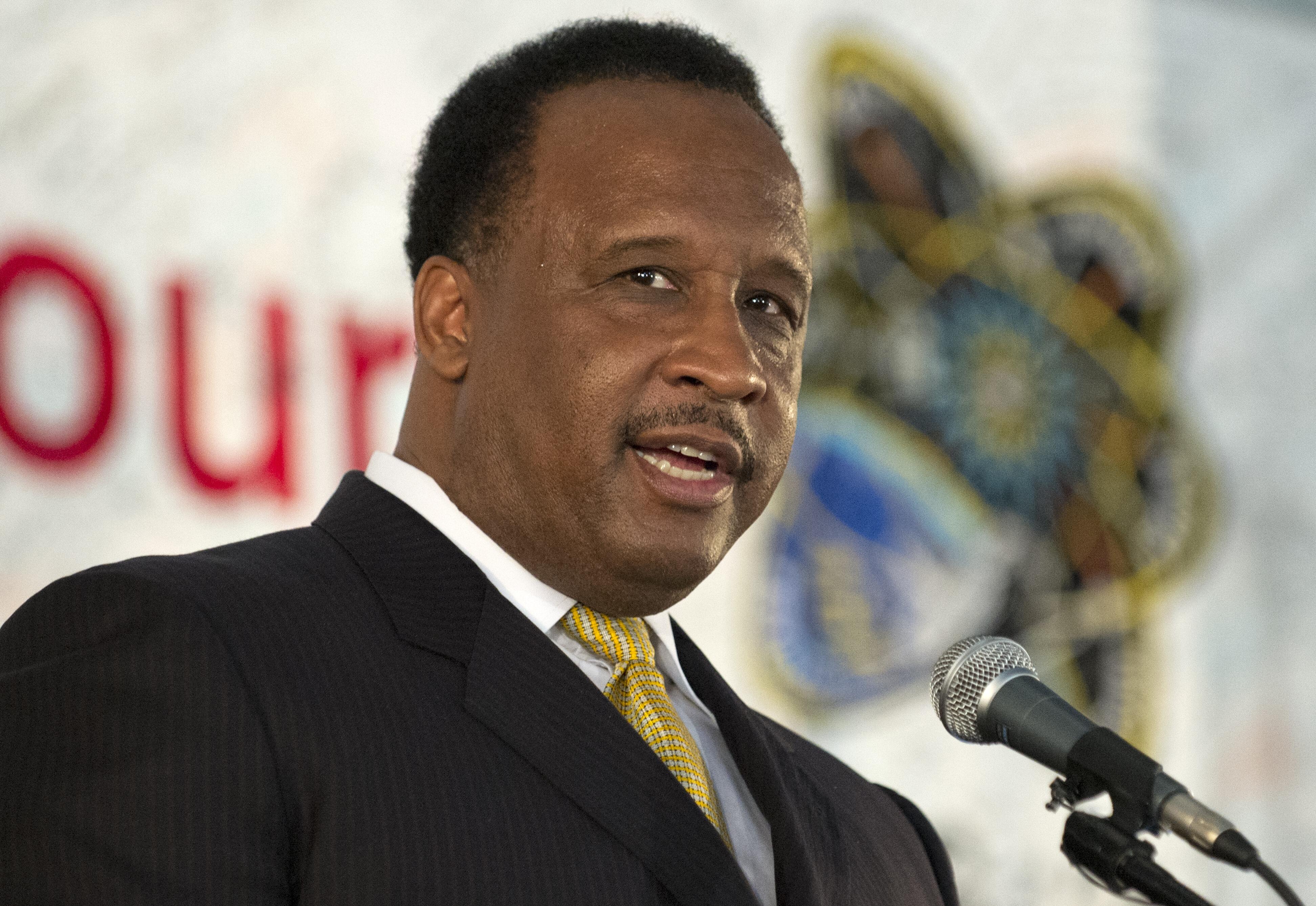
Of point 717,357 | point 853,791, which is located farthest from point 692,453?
point 853,791

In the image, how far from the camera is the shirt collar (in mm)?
1829

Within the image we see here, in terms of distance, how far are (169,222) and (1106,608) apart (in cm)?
Result: 269

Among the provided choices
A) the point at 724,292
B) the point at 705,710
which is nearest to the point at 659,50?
the point at 724,292

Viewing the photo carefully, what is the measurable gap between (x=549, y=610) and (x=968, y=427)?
94.9 inches

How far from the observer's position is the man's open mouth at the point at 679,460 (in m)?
1.78

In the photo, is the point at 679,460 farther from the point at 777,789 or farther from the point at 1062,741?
the point at 1062,741

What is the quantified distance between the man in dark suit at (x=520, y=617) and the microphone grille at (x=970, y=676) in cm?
30

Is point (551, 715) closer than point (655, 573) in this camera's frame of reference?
Yes

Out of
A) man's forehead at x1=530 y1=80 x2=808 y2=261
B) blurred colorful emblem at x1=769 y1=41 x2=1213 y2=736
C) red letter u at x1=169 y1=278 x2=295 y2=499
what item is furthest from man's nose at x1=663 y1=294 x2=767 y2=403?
blurred colorful emblem at x1=769 y1=41 x2=1213 y2=736

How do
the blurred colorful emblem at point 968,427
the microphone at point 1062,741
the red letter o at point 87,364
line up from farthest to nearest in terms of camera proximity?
1. the blurred colorful emblem at point 968,427
2. the red letter o at point 87,364
3. the microphone at point 1062,741

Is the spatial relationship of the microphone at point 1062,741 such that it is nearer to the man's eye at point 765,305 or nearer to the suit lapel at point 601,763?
the suit lapel at point 601,763

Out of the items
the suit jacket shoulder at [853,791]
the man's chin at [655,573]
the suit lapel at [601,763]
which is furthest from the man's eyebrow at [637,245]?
the suit jacket shoulder at [853,791]

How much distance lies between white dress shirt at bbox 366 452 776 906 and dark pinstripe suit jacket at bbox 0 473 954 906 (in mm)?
41

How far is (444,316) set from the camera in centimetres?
197
